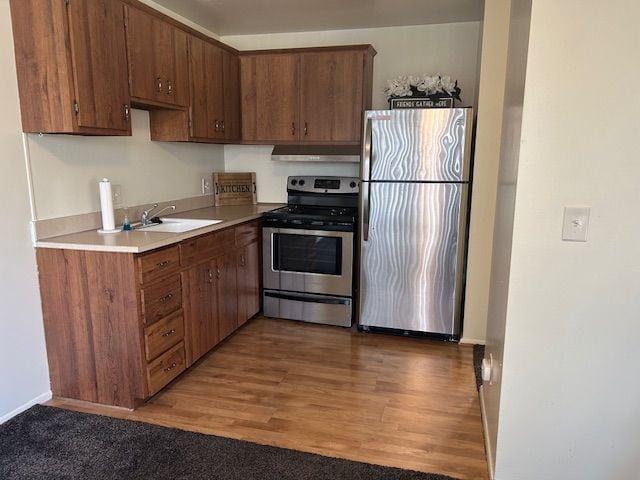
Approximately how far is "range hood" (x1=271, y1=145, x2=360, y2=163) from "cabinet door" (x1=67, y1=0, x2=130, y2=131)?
1.58 meters

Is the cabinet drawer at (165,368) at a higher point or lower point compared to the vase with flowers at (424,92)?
lower

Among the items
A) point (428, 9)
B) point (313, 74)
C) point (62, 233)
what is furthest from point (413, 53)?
point (62, 233)

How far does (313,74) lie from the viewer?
150 inches

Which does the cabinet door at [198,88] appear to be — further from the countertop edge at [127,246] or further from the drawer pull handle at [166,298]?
the drawer pull handle at [166,298]

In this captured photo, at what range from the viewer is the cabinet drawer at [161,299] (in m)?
2.43

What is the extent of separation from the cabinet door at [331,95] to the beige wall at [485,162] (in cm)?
102

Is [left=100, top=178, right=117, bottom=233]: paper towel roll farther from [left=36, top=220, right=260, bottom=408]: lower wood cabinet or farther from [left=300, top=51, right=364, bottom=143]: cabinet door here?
[left=300, top=51, right=364, bottom=143]: cabinet door

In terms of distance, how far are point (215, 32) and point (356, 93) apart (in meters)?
1.47

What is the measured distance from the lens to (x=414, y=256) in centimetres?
337

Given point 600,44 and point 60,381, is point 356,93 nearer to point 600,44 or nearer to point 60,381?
point 600,44

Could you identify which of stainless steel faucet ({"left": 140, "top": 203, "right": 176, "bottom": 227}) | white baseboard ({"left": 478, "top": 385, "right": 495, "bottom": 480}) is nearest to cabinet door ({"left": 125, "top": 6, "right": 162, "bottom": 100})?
stainless steel faucet ({"left": 140, "top": 203, "right": 176, "bottom": 227})

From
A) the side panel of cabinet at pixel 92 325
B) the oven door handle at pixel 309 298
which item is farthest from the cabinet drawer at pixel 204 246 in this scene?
the oven door handle at pixel 309 298

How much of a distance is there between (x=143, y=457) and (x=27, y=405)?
34.2 inches

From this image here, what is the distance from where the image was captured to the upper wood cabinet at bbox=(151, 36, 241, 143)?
3.33 meters
